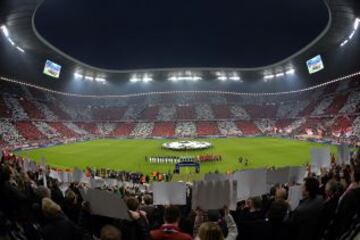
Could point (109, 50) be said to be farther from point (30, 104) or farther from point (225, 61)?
point (225, 61)

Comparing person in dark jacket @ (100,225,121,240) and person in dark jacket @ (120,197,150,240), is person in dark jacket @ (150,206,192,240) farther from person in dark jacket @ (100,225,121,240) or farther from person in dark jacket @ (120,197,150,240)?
person in dark jacket @ (100,225,121,240)

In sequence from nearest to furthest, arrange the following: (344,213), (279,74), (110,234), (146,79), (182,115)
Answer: (110,234) → (344,213) → (182,115) → (279,74) → (146,79)

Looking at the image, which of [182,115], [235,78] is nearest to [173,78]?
[182,115]

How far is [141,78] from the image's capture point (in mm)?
106625

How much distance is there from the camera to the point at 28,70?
7344 cm

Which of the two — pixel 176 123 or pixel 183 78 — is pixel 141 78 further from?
pixel 176 123

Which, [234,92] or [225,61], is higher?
[225,61]

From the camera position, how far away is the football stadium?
6348mm

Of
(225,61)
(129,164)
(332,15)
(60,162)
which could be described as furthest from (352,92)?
(60,162)

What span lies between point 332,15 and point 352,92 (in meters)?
25.3

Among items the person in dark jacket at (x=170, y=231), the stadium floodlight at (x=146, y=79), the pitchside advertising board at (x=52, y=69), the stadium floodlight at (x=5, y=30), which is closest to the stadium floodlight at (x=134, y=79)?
the stadium floodlight at (x=146, y=79)

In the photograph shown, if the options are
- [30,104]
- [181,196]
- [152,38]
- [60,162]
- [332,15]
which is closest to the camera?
[181,196]

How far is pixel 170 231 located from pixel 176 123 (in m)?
88.0

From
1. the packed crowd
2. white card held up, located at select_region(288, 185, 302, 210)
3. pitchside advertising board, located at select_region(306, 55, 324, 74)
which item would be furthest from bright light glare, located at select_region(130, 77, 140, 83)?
white card held up, located at select_region(288, 185, 302, 210)
